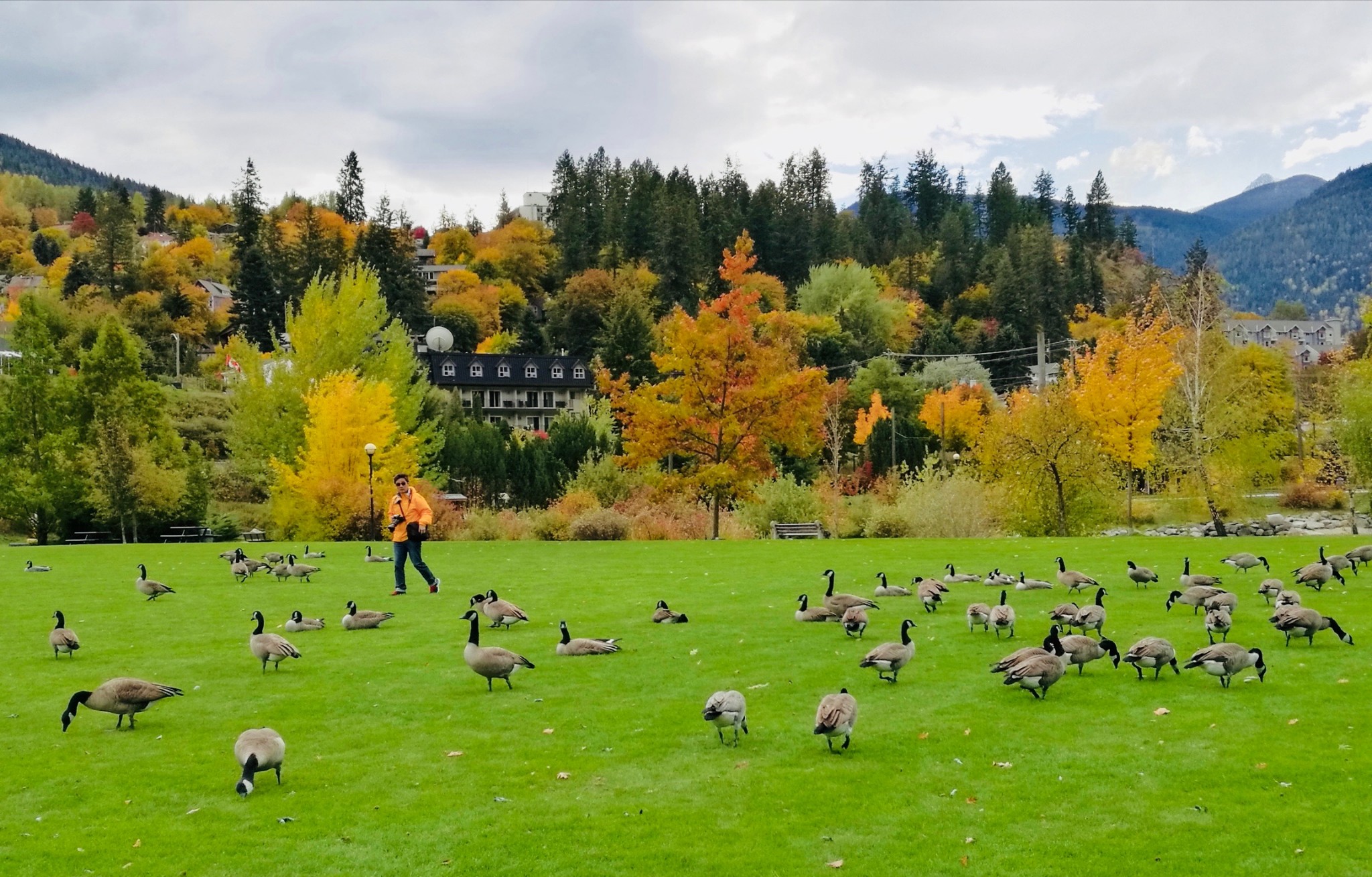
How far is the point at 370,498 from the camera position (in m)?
40.9

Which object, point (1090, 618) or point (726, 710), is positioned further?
point (1090, 618)

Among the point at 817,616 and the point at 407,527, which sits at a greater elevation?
the point at 407,527

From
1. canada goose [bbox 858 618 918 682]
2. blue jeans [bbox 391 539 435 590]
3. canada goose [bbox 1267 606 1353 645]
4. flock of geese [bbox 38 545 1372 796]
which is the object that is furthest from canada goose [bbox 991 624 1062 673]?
blue jeans [bbox 391 539 435 590]

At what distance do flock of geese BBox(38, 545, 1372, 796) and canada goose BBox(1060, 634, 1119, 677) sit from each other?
0.7 inches

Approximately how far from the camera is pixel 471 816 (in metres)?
8.84

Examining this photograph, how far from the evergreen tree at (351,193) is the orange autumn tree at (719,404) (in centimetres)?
11700

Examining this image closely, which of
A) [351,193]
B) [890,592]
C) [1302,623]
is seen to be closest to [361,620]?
[890,592]

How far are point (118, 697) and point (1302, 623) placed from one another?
50.8 ft

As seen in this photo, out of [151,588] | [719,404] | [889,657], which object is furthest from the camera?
[719,404]

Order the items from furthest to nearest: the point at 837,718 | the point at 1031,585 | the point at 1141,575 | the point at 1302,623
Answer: the point at 1141,575
the point at 1031,585
the point at 1302,623
the point at 837,718

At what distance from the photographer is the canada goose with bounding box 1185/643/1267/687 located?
12.3 m

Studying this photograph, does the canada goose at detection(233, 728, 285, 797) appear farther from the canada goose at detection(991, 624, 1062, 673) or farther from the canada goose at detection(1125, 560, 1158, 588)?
the canada goose at detection(1125, 560, 1158, 588)

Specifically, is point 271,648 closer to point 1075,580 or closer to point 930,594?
point 930,594

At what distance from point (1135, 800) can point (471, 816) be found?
5.79 metres
